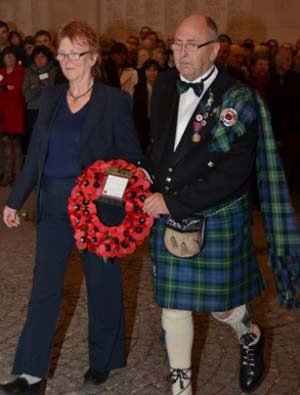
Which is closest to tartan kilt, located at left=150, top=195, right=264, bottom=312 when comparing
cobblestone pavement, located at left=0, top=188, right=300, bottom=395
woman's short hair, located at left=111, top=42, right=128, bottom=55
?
cobblestone pavement, located at left=0, top=188, right=300, bottom=395

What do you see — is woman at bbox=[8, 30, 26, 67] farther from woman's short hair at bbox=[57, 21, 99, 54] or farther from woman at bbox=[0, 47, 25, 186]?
woman's short hair at bbox=[57, 21, 99, 54]

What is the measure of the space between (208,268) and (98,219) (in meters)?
0.63

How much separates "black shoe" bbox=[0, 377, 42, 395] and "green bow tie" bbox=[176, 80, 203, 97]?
5.82 ft

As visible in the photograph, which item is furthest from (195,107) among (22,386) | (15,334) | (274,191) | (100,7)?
(100,7)

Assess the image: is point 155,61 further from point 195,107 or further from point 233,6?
point 195,107

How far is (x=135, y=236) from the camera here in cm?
413

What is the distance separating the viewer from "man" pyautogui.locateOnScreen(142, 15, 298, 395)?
3908 millimetres

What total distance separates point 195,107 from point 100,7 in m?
13.6

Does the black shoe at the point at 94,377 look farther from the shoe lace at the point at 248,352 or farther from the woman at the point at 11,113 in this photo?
the woman at the point at 11,113

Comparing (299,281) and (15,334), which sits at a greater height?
(299,281)

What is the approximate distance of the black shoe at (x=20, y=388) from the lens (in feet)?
14.4

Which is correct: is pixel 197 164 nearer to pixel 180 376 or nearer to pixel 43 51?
pixel 180 376

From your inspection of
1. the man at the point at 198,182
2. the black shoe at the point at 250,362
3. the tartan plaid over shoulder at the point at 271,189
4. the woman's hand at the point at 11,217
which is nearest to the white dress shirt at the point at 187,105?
the man at the point at 198,182

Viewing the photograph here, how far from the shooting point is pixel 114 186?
409 cm
